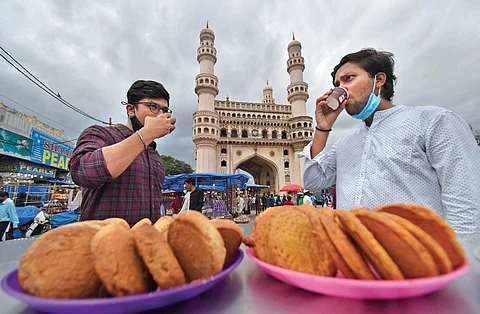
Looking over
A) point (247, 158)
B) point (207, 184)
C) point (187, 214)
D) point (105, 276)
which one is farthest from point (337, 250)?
point (247, 158)

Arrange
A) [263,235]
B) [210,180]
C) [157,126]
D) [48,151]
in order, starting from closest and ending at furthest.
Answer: [263,235] < [157,126] < [210,180] < [48,151]

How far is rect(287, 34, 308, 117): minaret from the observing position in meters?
23.5

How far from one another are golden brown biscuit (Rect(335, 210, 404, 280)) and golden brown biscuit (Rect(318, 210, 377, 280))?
0.02 meters

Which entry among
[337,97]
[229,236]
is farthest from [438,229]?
[337,97]

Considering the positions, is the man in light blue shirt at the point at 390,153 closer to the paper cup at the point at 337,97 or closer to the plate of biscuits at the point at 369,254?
the paper cup at the point at 337,97

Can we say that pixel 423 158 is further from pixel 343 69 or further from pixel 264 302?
pixel 264 302

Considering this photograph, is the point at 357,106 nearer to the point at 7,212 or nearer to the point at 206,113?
the point at 7,212

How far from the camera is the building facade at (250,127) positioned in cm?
2095

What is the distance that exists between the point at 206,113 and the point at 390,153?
20.5 meters

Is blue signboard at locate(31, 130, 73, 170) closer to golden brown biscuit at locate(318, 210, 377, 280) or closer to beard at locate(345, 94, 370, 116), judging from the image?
beard at locate(345, 94, 370, 116)

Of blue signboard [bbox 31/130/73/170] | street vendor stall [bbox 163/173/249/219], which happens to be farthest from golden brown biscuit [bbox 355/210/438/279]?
blue signboard [bbox 31/130/73/170]

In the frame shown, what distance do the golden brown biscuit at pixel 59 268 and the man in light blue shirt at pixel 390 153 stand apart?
1454 mm

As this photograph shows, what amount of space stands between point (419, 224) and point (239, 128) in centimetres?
2329

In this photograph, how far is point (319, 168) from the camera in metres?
1.76
